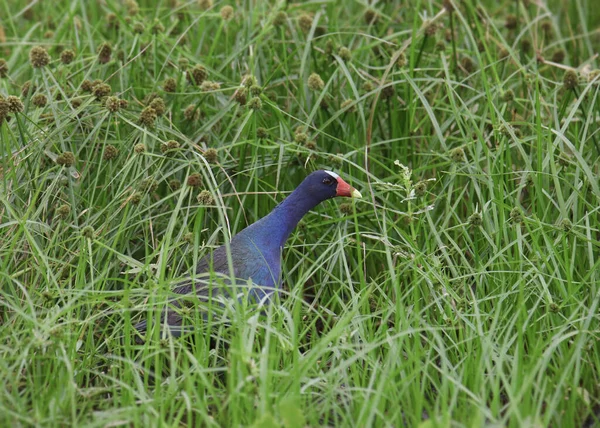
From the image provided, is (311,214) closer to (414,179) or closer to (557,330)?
(414,179)

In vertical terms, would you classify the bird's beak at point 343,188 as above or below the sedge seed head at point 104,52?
below

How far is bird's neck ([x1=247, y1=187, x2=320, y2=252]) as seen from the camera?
14.3ft

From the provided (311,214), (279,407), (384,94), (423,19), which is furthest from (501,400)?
(423,19)

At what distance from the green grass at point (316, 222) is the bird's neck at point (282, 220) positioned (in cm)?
17

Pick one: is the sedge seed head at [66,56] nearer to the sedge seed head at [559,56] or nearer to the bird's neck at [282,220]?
the bird's neck at [282,220]

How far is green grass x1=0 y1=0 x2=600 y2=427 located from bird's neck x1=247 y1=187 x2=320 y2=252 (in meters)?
0.17

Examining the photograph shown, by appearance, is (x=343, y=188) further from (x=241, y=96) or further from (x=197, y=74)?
(x=197, y=74)

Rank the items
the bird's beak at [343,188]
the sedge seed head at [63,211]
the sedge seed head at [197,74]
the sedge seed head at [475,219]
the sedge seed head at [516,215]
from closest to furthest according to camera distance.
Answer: the sedge seed head at [516,215] < the sedge seed head at [475,219] < the sedge seed head at [63,211] < the bird's beak at [343,188] < the sedge seed head at [197,74]

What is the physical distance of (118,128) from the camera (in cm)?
452

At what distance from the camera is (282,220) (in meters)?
4.40

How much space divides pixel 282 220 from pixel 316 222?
39 cm

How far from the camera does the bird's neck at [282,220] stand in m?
4.35

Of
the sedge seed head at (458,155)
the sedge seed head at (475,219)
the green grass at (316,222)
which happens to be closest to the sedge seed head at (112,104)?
A: the green grass at (316,222)

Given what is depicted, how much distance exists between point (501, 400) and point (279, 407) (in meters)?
1.05
